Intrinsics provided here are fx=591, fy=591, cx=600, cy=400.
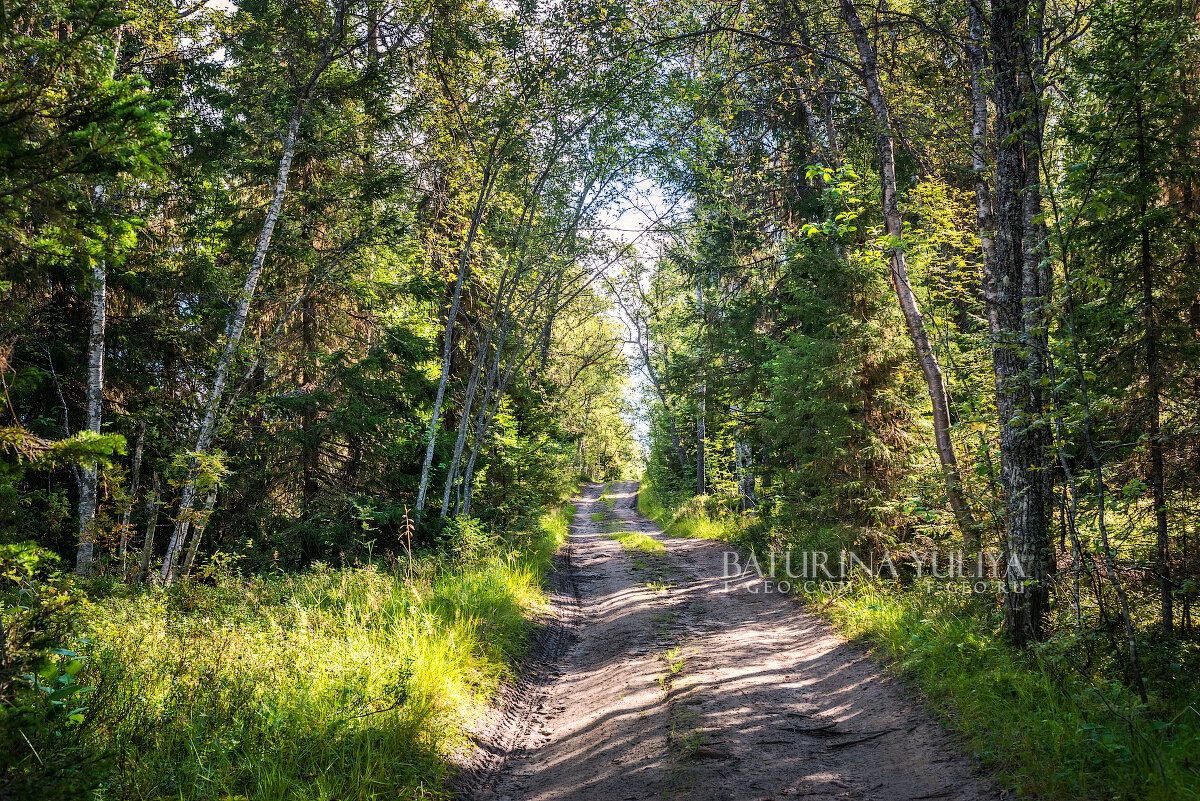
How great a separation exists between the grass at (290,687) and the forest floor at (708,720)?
0.53m

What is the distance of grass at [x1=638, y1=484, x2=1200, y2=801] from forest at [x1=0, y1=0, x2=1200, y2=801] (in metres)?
0.04

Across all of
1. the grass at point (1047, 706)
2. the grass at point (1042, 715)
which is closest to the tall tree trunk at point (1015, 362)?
the grass at point (1047, 706)

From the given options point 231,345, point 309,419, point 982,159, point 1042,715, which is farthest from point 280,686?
point 309,419

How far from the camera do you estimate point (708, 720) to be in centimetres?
529

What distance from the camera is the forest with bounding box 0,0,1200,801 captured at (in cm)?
391

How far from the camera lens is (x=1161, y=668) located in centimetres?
441

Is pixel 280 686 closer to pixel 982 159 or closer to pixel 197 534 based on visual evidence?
pixel 197 534

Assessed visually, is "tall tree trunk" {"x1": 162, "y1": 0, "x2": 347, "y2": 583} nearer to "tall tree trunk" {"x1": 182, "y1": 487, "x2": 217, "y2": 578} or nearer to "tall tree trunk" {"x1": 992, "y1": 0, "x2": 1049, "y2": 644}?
"tall tree trunk" {"x1": 182, "y1": 487, "x2": 217, "y2": 578}

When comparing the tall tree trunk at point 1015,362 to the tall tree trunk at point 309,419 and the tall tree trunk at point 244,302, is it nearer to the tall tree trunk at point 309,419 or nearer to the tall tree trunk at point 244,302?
the tall tree trunk at point 244,302

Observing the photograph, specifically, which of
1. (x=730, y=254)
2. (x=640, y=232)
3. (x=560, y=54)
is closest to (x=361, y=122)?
(x=560, y=54)

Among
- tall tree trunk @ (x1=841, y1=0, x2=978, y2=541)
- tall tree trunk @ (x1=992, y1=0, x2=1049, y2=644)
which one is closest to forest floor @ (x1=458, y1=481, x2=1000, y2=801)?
tall tree trunk @ (x1=992, y1=0, x2=1049, y2=644)

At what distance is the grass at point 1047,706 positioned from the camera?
3547 mm

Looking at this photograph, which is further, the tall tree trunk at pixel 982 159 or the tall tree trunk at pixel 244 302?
the tall tree trunk at pixel 244 302

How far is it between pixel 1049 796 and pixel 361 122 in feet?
45.4
